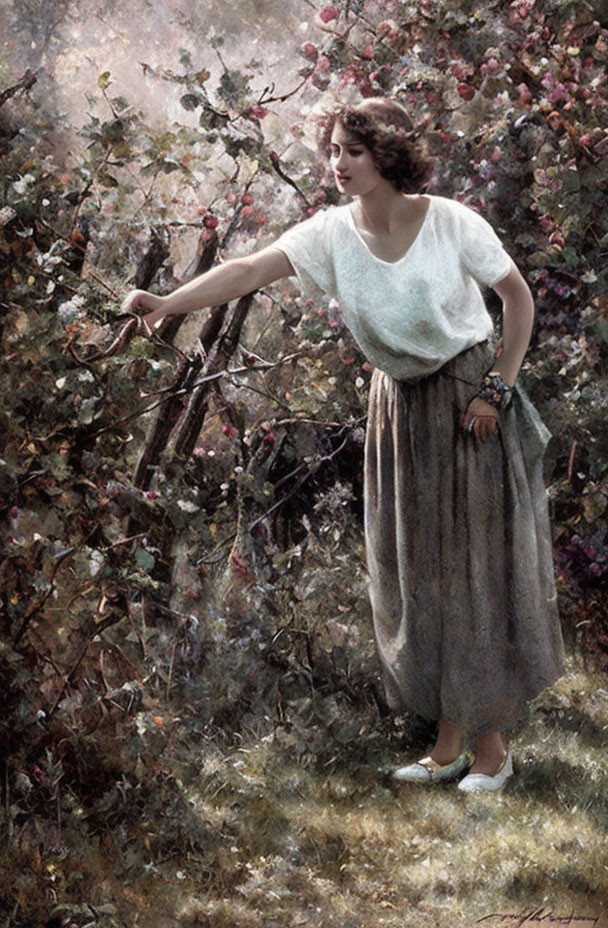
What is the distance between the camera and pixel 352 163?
12.4 feet

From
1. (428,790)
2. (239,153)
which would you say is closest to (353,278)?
(239,153)

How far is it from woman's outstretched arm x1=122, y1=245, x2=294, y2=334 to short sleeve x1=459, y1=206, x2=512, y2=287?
55 cm

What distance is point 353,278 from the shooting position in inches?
155

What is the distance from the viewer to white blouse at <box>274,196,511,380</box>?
12.7 ft

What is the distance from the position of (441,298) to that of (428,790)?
5.25 ft

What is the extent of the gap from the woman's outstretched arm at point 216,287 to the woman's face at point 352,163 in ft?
1.02

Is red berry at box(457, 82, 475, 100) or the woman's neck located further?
red berry at box(457, 82, 475, 100)

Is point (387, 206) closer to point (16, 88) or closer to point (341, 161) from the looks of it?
point (341, 161)

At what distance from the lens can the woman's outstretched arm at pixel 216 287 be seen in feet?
11.4

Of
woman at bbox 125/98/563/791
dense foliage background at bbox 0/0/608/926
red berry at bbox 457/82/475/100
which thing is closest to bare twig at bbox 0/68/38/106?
dense foliage background at bbox 0/0/608/926

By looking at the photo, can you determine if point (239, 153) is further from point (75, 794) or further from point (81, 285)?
point (75, 794)
